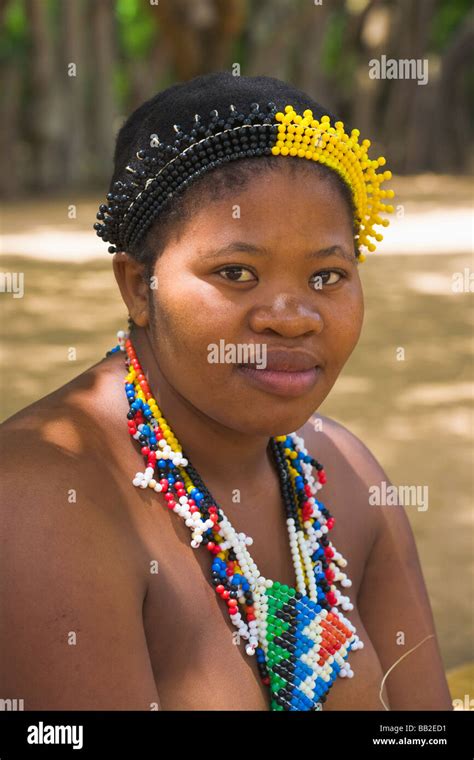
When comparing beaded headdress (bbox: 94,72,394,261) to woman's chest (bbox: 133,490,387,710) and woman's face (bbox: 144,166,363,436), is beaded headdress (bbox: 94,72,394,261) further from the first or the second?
woman's chest (bbox: 133,490,387,710)

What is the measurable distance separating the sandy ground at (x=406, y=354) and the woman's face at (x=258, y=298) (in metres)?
1.77

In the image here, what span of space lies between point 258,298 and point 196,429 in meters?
0.36

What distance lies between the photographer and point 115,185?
2.37 m

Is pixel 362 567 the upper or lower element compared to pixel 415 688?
upper

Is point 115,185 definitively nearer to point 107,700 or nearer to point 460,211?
point 107,700

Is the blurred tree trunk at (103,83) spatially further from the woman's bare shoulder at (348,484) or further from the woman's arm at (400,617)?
the woman's arm at (400,617)

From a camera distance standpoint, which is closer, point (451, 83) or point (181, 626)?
point (181, 626)

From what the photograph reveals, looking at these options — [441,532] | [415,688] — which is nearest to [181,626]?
[415,688]

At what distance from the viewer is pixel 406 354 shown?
27.3ft

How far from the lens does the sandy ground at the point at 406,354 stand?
5.23 meters

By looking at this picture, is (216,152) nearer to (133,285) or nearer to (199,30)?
(133,285)

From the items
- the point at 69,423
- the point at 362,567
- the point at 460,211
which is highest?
the point at 460,211

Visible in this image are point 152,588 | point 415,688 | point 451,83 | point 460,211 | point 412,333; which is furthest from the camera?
point 451,83
